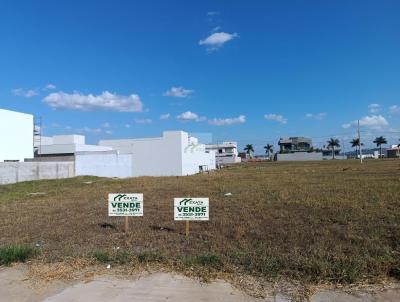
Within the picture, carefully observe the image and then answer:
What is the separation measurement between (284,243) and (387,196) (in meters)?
9.32

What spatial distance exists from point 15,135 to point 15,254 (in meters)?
42.5

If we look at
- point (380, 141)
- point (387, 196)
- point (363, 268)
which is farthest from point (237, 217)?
point (380, 141)

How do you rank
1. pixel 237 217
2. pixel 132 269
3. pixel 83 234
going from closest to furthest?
pixel 132 269 → pixel 83 234 → pixel 237 217

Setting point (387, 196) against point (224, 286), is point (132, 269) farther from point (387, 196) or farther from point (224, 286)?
point (387, 196)

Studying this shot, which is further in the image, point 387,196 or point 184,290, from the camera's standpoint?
point 387,196

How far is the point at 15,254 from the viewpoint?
6684mm

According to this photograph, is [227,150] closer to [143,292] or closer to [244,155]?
[244,155]

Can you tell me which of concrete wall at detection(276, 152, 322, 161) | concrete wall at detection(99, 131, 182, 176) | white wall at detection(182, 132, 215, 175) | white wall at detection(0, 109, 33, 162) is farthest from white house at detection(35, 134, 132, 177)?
concrete wall at detection(276, 152, 322, 161)

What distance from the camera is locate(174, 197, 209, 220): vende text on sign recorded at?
810cm

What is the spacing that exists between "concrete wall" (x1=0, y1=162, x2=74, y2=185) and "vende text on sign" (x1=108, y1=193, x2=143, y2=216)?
86.4 feet

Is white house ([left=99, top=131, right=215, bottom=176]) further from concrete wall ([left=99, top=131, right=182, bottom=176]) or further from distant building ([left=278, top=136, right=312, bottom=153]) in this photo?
distant building ([left=278, top=136, right=312, bottom=153])

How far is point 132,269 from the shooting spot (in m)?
5.94

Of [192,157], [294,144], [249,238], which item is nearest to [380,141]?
[294,144]

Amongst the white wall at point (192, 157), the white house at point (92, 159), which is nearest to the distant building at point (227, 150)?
the white wall at point (192, 157)
